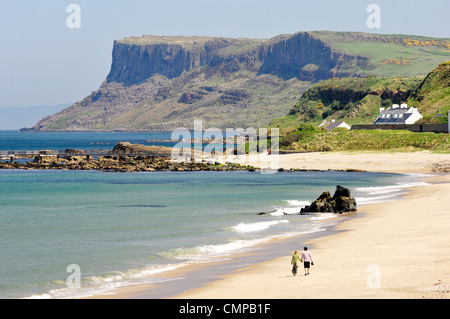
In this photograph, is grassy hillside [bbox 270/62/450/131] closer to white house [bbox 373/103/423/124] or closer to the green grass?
white house [bbox 373/103/423/124]

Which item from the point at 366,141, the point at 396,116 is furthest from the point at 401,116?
the point at 366,141

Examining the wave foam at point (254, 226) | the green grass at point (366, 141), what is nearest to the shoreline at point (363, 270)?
the wave foam at point (254, 226)

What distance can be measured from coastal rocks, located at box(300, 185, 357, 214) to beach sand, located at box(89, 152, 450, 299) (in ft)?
6.76

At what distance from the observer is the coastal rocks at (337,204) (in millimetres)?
43656

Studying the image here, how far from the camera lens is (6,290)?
23.4 m

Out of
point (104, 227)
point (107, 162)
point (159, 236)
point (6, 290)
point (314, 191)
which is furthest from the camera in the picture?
point (107, 162)

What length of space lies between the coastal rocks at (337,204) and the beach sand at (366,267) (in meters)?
2.06

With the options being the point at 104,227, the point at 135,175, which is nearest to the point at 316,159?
the point at 135,175

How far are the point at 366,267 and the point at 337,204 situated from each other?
21.8 m

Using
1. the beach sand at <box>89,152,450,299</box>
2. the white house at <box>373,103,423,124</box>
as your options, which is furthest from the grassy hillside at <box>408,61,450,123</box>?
the beach sand at <box>89,152,450,299</box>

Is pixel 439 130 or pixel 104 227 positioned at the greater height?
pixel 439 130

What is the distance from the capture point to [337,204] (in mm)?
44281

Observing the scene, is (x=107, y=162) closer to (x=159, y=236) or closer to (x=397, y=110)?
(x=397, y=110)
